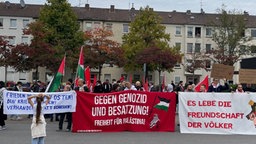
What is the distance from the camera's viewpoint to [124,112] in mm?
18266

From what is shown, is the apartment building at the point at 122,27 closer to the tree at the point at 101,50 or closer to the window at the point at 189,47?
the window at the point at 189,47

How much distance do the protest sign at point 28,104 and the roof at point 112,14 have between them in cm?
6874

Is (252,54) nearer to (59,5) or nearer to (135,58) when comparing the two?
(135,58)

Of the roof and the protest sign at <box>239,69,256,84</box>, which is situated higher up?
the roof

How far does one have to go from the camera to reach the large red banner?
17984 mm

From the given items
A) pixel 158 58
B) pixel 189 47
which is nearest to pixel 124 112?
pixel 158 58

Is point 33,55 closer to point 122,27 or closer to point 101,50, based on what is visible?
point 101,50

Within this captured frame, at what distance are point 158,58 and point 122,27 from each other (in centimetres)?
1656

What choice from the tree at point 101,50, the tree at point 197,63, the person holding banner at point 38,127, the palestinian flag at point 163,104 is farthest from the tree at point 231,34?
the person holding banner at point 38,127

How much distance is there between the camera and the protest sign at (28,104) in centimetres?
1753

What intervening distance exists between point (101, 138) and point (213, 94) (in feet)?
15.6

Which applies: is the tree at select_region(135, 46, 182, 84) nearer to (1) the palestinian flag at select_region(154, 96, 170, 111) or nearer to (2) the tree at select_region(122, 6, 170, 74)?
(2) the tree at select_region(122, 6, 170, 74)

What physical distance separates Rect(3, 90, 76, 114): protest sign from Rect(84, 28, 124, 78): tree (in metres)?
54.5

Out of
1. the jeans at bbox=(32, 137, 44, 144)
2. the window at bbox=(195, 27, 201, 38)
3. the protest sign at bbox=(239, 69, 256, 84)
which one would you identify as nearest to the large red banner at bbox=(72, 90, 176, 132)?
the protest sign at bbox=(239, 69, 256, 84)
